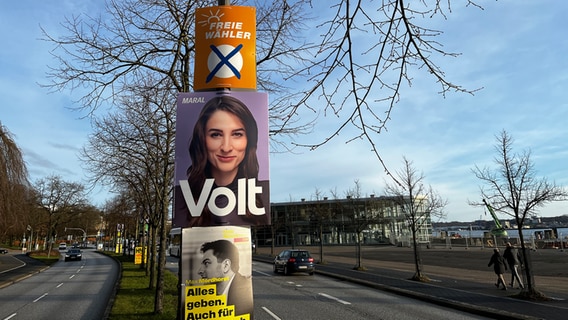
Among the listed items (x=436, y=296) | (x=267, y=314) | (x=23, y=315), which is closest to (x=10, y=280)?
(x=23, y=315)

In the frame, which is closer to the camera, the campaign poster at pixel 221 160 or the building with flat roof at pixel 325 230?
the campaign poster at pixel 221 160

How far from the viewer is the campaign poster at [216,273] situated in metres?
4.16

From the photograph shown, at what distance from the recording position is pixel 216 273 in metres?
4.26

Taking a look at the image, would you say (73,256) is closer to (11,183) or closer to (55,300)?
(11,183)

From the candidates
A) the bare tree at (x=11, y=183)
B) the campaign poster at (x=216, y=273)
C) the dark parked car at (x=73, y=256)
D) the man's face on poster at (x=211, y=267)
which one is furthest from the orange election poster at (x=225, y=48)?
the dark parked car at (x=73, y=256)

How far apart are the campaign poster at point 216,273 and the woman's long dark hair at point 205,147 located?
0.34 m

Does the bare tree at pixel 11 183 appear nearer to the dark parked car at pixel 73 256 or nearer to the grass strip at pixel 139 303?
the grass strip at pixel 139 303

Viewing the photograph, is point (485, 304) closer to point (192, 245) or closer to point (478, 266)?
point (192, 245)

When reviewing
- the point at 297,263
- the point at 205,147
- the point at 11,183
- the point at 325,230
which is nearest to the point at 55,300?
the point at 11,183

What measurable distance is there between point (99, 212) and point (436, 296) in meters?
67.8

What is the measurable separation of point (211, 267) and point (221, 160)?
4.04ft

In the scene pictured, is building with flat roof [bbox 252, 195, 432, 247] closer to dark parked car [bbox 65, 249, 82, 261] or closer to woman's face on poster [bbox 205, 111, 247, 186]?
dark parked car [bbox 65, 249, 82, 261]

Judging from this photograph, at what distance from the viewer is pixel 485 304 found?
11523 mm

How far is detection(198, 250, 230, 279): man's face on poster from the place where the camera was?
4.26 metres
